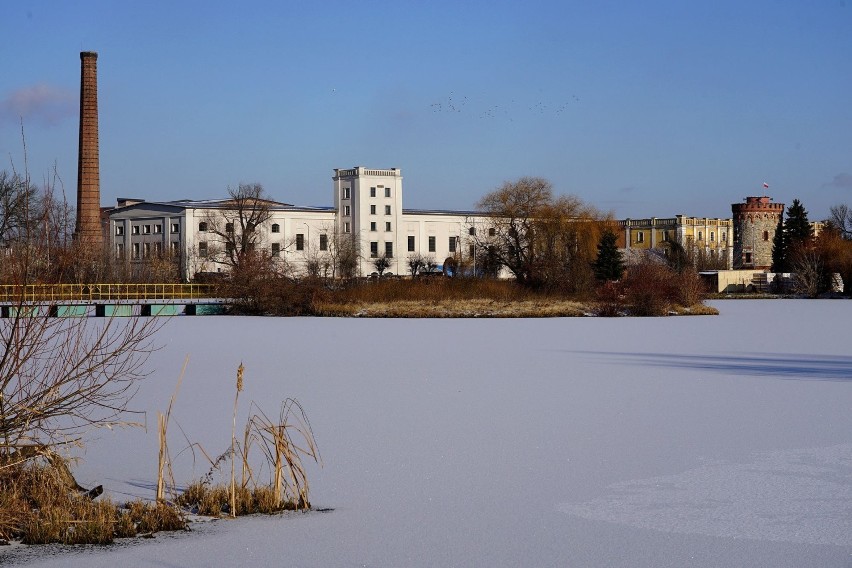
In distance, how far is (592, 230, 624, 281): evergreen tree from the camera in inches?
2581

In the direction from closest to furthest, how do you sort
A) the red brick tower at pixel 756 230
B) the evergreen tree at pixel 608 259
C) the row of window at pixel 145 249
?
the evergreen tree at pixel 608 259 → the row of window at pixel 145 249 → the red brick tower at pixel 756 230

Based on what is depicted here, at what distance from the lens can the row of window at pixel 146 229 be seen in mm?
83250

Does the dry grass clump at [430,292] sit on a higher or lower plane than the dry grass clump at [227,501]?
higher

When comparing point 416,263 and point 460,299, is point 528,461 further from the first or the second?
point 416,263

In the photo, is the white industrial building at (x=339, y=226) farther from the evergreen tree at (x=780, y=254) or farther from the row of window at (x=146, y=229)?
the evergreen tree at (x=780, y=254)

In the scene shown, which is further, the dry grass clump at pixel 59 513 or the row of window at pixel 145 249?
the row of window at pixel 145 249

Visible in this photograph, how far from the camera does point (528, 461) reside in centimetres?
968

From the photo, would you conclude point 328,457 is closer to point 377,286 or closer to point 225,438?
point 225,438

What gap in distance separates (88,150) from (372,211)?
3543 centimetres

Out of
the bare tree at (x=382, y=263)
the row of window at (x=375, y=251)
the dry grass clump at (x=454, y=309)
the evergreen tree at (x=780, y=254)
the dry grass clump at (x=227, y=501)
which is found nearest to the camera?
the dry grass clump at (x=227, y=501)

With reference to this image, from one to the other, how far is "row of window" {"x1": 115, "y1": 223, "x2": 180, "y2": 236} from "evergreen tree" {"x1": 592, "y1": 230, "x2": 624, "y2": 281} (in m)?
35.3

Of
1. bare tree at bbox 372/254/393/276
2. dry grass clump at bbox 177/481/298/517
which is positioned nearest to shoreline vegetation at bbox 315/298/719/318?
dry grass clump at bbox 177/481/298/517

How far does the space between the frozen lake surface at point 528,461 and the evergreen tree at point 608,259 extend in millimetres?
44973

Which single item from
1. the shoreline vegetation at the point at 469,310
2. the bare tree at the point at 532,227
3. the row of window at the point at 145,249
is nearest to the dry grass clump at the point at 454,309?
the shoreline vegetation at the point at 469,310
